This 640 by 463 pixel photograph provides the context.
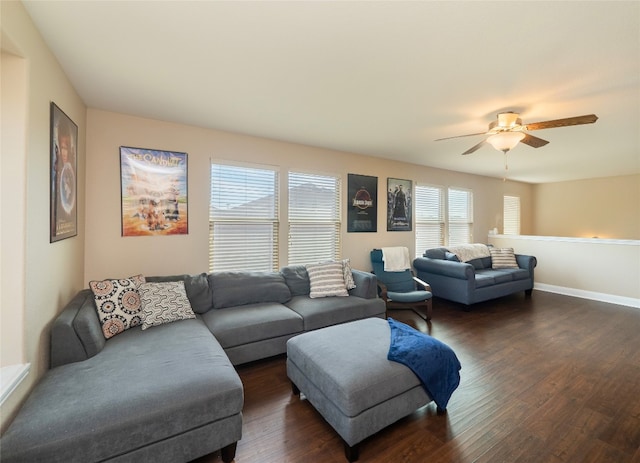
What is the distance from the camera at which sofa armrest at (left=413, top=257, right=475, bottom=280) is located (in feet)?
14.3

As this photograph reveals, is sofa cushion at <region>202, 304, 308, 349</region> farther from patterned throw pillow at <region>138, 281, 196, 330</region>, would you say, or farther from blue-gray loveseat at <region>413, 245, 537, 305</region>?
blue-gray loveseat at <region>413, 245, 537, 305</region>

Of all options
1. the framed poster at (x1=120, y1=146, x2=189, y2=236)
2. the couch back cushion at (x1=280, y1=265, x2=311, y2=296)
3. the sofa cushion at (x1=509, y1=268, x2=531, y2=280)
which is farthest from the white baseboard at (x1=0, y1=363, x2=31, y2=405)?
the sofa cushion at (x1=509, y1=268, x2=531, y2=280)

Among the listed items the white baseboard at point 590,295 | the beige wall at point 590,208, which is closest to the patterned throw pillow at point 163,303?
the white baseboard at point 590,295

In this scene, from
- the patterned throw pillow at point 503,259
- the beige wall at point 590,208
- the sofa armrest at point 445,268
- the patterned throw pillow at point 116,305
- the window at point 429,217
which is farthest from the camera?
the beige wall at point 590,208

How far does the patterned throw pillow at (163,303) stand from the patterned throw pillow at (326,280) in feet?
4.70

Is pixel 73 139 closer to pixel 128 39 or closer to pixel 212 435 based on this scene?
pixel 128 39

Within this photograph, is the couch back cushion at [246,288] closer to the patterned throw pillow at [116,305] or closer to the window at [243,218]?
the window at [243,218]

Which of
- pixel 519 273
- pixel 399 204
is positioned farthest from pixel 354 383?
pixel 519 273

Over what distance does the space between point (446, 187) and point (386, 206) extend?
1.81 metres

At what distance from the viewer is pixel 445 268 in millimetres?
4656

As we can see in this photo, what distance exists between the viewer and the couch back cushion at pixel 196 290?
290cm

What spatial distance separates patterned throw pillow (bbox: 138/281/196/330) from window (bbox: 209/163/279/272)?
0.79 meters

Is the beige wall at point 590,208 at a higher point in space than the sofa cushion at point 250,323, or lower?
higher

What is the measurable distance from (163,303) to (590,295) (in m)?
6.98
